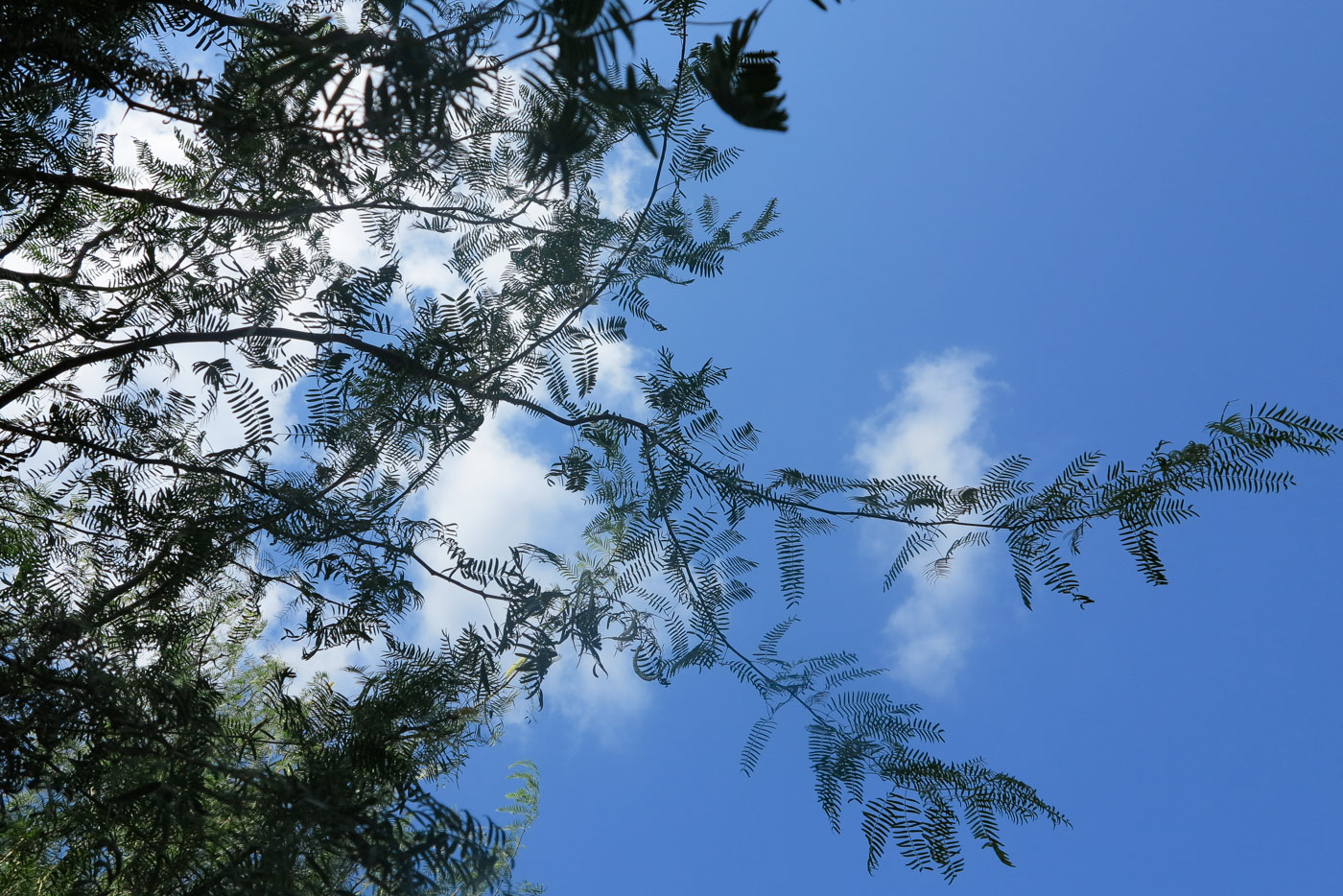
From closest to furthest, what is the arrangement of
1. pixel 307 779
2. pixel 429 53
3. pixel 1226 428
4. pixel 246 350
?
pixel 429 53, pixel 1226 428, pixel 307 779, pixel 246 350

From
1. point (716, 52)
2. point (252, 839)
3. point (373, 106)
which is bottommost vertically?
point (252, 839)

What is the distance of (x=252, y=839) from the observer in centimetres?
88

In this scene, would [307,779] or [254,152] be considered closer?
[307,779]

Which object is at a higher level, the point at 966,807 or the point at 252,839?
the point at 966,807

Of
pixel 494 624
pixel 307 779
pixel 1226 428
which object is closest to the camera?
pixel 1226 428

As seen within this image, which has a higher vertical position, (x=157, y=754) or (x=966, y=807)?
(x=966, y=807)

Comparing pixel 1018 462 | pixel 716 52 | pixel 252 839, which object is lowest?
pixel 252 839

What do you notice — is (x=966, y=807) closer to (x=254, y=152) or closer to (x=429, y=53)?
(x=429, y=53)

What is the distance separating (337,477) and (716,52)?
1.05 meters

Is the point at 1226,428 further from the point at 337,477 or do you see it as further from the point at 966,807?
the point at 337,477

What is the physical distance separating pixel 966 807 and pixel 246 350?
1.16 metres

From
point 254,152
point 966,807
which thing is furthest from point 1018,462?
point 254,152

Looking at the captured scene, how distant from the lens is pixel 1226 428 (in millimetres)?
797

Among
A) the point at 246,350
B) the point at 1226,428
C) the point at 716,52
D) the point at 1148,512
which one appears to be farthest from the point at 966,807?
the point at 246,350
